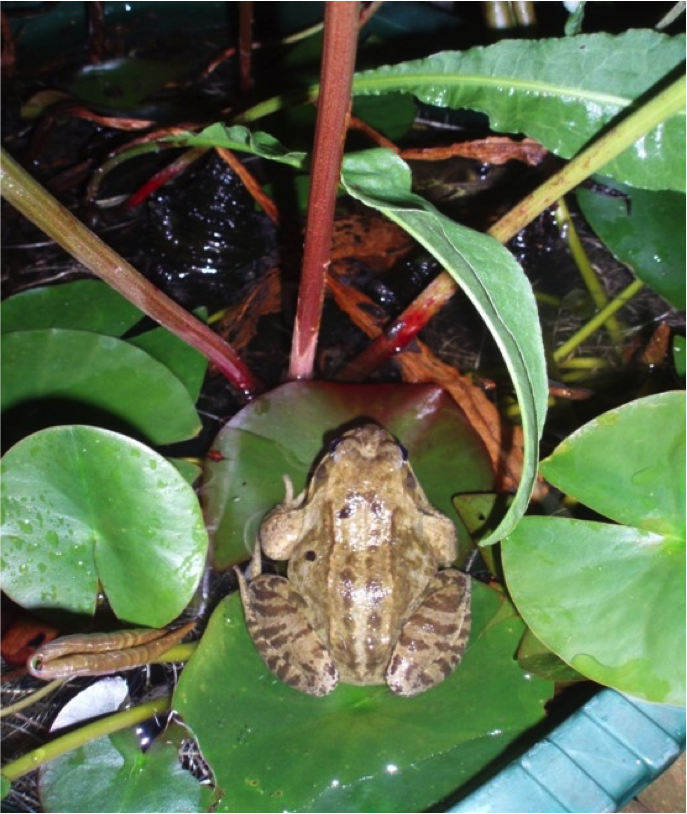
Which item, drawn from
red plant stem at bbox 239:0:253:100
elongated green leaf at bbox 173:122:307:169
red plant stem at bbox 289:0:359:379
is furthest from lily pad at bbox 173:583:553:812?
red plant stem at bbox 239:0:253:100

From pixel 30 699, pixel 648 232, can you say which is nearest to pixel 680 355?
pixel 648 232

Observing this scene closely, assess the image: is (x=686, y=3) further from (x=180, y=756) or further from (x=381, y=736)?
(x=180, y=756)

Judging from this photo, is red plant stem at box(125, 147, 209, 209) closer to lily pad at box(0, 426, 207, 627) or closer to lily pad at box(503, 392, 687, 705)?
lily pad at box(0, 426, 207, 627)

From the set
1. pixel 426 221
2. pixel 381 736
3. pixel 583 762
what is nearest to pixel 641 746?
pixel 583 762

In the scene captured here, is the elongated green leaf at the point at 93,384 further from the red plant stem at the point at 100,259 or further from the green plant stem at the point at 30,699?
the green plant stem at the point at 30,699

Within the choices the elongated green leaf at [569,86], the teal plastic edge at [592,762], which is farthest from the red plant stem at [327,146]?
the teal plastic edge at [592,762]
